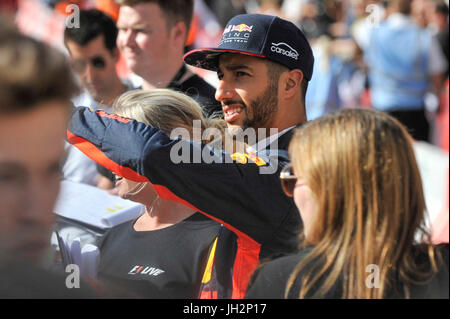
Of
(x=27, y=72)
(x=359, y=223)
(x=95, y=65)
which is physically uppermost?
(x=95, y=65)

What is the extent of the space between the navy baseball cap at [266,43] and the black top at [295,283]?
100 cm

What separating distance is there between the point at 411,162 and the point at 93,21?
295cm

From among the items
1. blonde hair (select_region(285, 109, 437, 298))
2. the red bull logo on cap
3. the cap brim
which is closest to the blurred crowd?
the cap brim

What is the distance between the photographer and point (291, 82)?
241 centimetres

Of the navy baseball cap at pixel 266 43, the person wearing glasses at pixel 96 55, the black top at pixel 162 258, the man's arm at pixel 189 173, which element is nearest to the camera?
the man's arm at pixel 189 173

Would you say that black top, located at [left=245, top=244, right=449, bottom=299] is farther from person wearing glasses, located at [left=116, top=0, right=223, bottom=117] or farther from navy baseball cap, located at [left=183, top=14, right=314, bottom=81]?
person wearing glasses, located at [left=116, top=0, right=223, bottom=117]

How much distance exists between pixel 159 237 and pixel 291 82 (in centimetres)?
80

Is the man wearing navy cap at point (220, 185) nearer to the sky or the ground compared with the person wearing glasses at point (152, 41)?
nearer to the ground

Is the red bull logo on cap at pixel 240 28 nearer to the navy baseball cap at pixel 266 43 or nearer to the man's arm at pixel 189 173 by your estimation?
the navy baseball cap at pixel 266 43

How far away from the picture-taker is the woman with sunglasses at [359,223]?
4.62ft

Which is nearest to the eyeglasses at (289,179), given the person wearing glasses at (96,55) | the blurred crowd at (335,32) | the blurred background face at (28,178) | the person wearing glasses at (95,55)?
the blurred background face at (28,178)

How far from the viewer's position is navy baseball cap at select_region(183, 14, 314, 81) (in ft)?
7.52

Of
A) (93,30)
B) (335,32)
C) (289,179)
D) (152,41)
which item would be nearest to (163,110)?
(289,179)

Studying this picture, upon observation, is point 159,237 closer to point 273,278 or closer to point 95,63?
point 273,278
